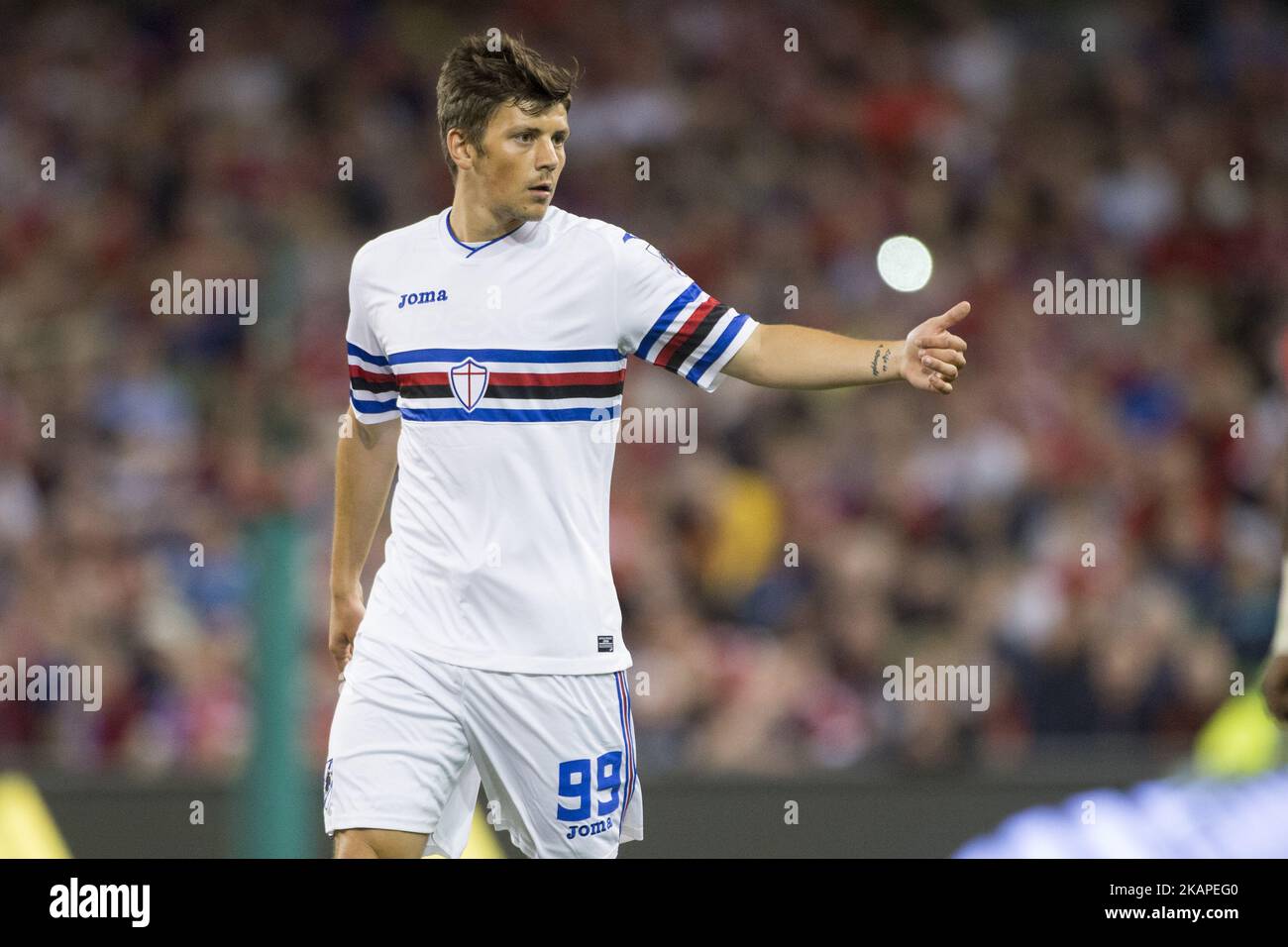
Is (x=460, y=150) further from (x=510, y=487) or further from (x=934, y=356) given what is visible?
(x=934, y=356)

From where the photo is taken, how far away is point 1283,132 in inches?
421

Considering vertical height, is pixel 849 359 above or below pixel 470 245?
below

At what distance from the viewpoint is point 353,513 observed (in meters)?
4.49

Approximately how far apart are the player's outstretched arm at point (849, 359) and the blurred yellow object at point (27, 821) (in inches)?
139

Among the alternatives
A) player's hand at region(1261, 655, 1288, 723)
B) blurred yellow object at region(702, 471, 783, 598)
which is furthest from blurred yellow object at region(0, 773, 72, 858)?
player's hand at region(1261, 655, 1288, 723)

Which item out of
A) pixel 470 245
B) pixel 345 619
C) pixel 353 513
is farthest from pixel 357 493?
pixel 470 245

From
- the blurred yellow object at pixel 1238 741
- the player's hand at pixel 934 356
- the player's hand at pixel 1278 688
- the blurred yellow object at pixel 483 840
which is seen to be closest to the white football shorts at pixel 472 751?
the player's hand at pixel 934 356

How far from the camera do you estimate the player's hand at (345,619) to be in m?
4.47

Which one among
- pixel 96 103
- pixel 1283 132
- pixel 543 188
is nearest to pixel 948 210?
pixel 1283 132

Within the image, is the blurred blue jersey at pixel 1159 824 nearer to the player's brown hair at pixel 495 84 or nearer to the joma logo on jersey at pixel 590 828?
the joma logo on jersey at pixel 590 828

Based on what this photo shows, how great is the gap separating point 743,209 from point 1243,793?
173 inches

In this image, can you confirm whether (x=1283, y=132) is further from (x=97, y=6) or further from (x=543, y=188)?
(x=543, y=188)

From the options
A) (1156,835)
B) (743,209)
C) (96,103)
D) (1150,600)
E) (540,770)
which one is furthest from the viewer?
(96,103)

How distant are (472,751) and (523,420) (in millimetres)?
735
